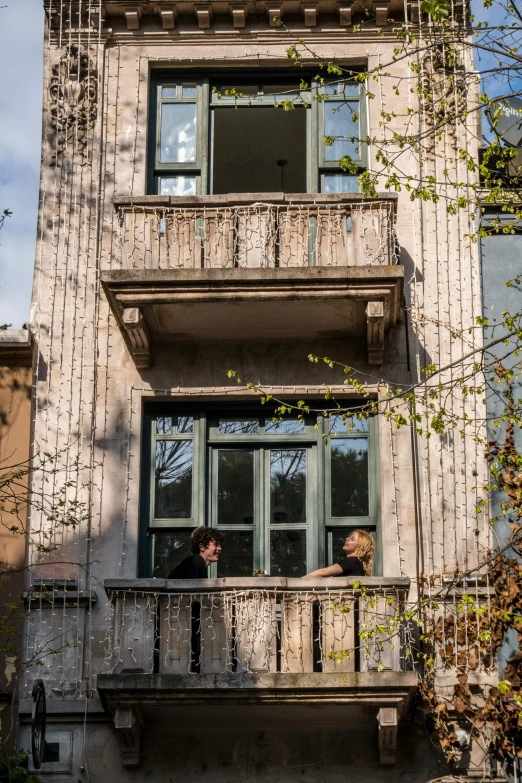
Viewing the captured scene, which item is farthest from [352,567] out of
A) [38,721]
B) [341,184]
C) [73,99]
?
[73,99]

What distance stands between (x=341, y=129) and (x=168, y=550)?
18.4ft

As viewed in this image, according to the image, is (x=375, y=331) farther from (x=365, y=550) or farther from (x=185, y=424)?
(x=365, y=550)

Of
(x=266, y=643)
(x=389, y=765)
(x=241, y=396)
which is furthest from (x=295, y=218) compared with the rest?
(x=389, y=765)

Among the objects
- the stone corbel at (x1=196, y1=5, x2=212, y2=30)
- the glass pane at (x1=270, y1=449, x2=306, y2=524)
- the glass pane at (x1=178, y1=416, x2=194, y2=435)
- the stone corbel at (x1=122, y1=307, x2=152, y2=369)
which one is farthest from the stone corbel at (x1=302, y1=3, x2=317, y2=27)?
the glass pane at (x1=270, y1=449, x2=306, y2=524)

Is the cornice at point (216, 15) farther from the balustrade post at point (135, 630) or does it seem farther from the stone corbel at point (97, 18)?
the balustrade post at point (135, 630)

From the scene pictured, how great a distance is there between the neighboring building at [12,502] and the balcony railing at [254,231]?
1.60m

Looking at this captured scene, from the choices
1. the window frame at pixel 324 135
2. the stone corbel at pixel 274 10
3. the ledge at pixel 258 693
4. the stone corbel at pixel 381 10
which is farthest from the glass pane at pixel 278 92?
the ledge at pixel 258 693

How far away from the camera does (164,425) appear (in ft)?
56.8

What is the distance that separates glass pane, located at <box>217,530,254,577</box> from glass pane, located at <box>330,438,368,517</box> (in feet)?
3.20

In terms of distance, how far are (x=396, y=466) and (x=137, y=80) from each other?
19.1 feet

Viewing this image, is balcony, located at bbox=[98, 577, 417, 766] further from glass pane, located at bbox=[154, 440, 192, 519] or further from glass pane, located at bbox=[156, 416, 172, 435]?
glass pane, located at bbox=[156, 416, 172, 435]

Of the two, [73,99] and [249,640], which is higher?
[73,99]

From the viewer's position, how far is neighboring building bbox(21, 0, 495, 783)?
A: 1530 cm

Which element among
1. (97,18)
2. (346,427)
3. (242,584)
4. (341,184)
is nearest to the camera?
(242,584)
